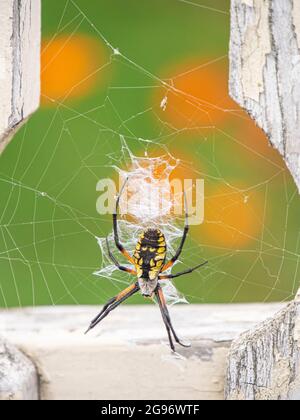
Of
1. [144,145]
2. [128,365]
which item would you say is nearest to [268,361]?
[128,365]

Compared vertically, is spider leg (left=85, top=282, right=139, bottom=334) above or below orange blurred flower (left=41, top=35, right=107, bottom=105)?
below

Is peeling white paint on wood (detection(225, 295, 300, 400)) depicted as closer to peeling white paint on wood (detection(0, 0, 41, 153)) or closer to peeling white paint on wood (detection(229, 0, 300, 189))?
peeling white paint on wood (detection(229, 0, 300, 189))

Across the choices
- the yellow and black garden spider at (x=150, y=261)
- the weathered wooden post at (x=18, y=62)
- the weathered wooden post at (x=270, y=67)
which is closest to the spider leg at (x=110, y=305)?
the yellow and black garden spider at (x=150, y=261)

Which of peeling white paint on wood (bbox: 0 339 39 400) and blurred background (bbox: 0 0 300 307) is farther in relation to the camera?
blurred background (bbox: 0 0 300 307)

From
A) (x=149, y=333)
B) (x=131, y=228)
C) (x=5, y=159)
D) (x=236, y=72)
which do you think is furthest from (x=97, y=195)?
(x=236, y=72)

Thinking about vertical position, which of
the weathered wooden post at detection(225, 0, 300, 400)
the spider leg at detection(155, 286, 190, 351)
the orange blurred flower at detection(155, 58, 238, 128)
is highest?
the orange blurred flower at detection(155, 58, 238, 128)

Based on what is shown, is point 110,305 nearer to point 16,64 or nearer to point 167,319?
point 167,319

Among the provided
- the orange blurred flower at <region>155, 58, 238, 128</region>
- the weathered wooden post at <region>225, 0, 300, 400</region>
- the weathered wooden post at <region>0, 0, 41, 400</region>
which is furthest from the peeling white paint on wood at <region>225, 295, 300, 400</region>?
the orange blurred flower at <region>155, 58, 238, 128</region>

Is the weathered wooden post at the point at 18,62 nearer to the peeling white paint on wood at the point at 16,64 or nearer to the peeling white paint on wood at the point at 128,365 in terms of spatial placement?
the peeling white paint on wood at the point at 16,64
